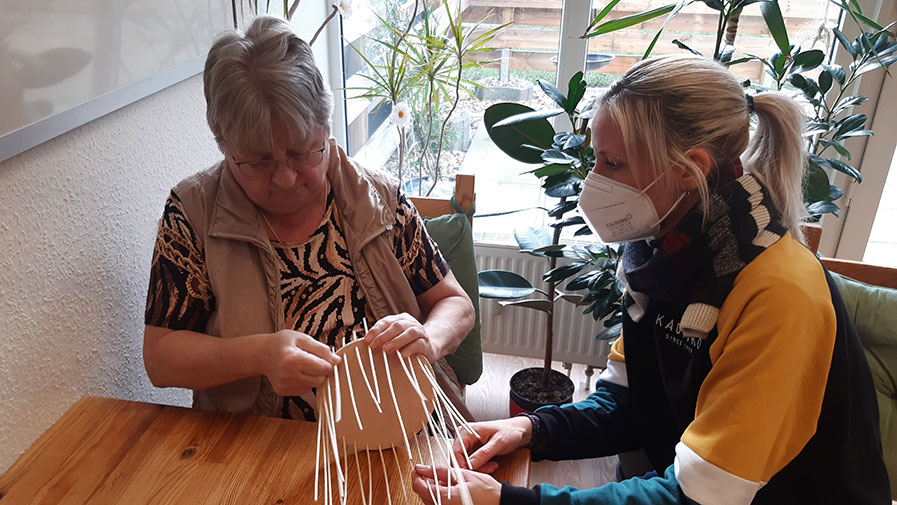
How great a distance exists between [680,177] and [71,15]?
42.8 inches

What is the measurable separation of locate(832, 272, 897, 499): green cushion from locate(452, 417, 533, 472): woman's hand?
0.67 meters

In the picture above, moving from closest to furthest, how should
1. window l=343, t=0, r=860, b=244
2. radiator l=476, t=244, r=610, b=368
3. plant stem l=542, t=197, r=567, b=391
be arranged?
plant stem l=542, t=197, r=567, b=391
window l=343, t=0, r=860, b=244
radiator l=476, t=244, r=610, b=368

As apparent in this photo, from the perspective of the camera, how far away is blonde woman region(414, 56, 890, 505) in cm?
86

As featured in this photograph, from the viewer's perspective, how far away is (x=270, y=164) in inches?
44.6

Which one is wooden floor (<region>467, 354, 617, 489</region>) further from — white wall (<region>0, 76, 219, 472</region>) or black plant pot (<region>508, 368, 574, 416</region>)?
white wall (<region>0, 76, 219, 472</region>)

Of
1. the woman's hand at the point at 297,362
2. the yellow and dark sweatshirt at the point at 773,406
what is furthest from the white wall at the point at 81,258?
the yellow and dark sweatshirt at the point at 773,406

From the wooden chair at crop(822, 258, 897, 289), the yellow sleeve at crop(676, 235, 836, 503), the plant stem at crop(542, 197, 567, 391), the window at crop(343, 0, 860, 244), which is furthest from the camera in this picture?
the window at crop(343, 0, 860, 244)

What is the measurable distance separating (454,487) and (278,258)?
60 centimetres

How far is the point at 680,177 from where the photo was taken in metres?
1.00

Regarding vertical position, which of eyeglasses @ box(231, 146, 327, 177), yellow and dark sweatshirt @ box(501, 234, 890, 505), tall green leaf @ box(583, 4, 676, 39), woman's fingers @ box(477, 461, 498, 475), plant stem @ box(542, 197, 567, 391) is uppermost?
tall green leaf @ box(583, 4, 676, 39)

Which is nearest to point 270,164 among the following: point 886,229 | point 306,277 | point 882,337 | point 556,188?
point 306,277

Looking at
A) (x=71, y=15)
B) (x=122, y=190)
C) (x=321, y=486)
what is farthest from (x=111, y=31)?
(x=321, y=486)

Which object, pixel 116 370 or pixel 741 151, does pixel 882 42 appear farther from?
pixel 116 370

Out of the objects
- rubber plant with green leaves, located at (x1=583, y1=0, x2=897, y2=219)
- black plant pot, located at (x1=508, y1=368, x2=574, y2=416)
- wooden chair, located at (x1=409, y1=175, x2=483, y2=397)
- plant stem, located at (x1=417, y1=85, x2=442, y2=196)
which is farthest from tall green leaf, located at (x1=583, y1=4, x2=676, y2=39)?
black plant pot, located at (x1=508, y1=368, x2=574, y2=416)
